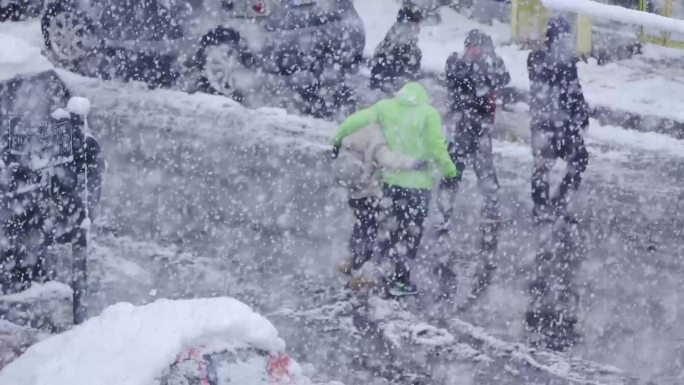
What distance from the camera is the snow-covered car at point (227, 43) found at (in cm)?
1368

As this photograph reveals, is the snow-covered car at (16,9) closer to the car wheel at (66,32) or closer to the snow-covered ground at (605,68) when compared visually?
the car wheel at (66,32)

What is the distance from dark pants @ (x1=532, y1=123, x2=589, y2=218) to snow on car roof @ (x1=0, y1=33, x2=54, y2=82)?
12.4 ft

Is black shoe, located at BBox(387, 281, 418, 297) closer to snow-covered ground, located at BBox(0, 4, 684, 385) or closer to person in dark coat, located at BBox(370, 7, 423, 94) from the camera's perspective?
snow-covered ground, located at BBox(0, 4, 684, 385)

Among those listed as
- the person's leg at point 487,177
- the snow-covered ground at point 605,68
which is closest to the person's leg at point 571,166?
the person's leg at point 487,177

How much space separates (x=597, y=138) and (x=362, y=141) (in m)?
5.36

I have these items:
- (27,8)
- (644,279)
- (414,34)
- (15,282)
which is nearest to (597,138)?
(414,34)

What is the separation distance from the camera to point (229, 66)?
13875 mm

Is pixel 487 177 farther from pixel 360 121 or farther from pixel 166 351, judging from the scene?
pixel 166 351

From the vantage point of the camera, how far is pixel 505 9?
18562 mm

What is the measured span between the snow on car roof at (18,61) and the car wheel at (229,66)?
5.98 metres

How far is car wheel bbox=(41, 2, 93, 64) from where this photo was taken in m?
15.0

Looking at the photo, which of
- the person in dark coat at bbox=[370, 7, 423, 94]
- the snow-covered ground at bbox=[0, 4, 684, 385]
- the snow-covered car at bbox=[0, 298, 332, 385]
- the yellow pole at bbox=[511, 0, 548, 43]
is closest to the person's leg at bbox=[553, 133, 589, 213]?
the snow-covered ground at bbox=[0, 4, 684, 385]

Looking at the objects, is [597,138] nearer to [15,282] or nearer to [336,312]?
[336,312]

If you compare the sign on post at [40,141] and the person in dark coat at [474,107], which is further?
the person in dark coat at [474,107]
